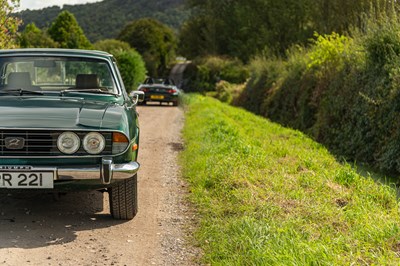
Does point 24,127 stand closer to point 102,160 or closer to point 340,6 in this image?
point 102,160

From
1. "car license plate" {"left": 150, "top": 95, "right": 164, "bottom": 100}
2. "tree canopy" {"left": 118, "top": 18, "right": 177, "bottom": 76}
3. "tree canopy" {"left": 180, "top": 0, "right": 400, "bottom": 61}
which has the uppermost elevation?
"tree canopy" {"left": 180, "top": 0, "right": 400, "bottom": 61}

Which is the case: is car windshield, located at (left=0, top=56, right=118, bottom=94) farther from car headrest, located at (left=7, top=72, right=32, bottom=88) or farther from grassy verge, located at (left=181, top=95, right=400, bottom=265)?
grassy verge, located at (left=181, top=95, right=400, bottom=265)

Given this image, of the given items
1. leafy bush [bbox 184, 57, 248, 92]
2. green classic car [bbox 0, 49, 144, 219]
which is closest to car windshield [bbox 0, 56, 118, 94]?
green classic car [bbox 0, 49, 144, 219]

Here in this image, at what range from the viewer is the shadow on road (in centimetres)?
507

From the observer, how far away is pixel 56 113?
546 cm

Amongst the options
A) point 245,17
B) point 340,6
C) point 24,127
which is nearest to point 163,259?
point 24,127

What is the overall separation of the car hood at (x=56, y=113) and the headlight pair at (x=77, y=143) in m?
0.09

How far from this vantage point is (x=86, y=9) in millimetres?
137375

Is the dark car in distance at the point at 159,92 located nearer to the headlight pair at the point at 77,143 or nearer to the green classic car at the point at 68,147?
the green classic car at the point at 68,147

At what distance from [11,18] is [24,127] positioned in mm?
10957

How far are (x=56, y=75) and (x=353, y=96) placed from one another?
6932mm

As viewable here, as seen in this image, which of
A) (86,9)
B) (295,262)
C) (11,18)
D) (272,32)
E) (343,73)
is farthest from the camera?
(86,9)

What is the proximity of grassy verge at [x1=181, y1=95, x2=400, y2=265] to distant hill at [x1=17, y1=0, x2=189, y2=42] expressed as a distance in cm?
9496

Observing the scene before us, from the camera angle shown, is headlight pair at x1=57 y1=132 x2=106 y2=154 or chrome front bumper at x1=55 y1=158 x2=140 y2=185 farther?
headlight pair at x1=57 y1=132 x2=106 y2=154
